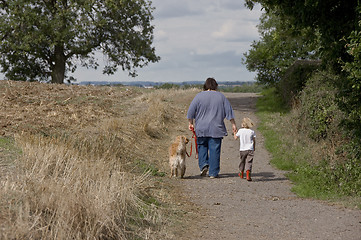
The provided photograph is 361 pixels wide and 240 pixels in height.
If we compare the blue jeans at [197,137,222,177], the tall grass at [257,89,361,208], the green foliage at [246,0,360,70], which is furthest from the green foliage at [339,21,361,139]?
the blue jeans at [197,137,222,177]

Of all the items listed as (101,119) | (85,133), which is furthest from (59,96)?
(85,133)

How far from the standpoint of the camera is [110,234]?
6742 millimetres

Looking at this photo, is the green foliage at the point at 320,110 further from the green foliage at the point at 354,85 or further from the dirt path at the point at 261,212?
the green foliage at the point at 354,85

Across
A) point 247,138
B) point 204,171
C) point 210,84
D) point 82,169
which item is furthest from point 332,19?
point 82,169

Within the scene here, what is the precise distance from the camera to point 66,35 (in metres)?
29.8

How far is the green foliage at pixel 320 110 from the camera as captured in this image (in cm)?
1457

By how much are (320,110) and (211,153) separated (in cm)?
478

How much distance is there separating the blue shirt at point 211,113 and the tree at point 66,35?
18642mm

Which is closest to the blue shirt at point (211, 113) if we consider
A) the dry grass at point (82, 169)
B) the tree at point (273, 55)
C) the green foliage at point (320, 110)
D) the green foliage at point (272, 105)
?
the dry grass at point (82, 169)

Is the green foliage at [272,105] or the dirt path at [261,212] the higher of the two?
the green foliage at [272,105]

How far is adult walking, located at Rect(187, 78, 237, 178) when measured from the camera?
1227 cm

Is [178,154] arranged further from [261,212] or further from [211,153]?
[261,212]

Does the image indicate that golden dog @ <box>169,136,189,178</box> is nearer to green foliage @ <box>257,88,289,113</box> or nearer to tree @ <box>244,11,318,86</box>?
green foliage @ <box>257,88,289,113</box>

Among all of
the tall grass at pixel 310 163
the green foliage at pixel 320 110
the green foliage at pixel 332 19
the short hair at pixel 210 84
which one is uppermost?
the green foliage at pixel 332 19
